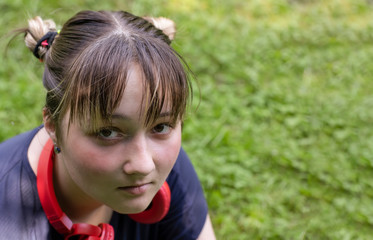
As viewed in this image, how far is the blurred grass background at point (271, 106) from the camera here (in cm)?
295

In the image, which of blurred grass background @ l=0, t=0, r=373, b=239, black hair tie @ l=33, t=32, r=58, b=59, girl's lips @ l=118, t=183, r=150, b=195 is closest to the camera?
girl's lips @ l=118, t=183, r=150, b=195

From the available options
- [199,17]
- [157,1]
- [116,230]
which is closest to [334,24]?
[199,17]

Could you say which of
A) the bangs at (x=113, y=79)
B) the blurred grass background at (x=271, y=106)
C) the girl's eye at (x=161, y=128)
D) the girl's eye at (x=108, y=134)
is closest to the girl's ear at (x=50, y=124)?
the bangs at (x=113, y=79)

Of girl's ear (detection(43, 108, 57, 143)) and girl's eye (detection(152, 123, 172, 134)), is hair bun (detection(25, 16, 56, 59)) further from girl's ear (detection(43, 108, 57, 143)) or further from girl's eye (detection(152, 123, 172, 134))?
girl's eye (detection(152, 123, 172, 134))

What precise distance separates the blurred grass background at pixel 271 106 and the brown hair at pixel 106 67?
2.37 ft

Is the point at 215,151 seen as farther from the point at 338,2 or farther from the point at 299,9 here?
the point at 338,2

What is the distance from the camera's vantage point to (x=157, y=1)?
4574 mm

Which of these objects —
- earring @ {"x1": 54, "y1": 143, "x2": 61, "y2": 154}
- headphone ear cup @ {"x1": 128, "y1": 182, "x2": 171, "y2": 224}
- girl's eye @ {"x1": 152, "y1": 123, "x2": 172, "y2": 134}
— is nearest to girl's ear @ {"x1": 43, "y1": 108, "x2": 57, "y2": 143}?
earring @ {"x1": 54, "y1": 143, "x2": 61, "y2": 154}

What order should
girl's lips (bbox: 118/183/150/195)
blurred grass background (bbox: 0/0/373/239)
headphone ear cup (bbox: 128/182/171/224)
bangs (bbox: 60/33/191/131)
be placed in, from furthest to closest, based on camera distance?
blurred grass background (bbox: 0/0/373/239) → headphone ear cup (bbox: 128/182/171/224) → girl's lips (bbox: 118/183/150/195) → bangs (bbox: 60/33/191/131)

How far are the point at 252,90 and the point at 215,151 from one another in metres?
0.78

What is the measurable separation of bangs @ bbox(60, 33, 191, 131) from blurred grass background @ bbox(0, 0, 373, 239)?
0.85m

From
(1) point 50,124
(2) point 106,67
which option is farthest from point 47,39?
(2) point 106,67

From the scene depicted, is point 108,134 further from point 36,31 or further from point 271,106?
point 271,106

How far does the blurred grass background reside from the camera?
2953 mm
